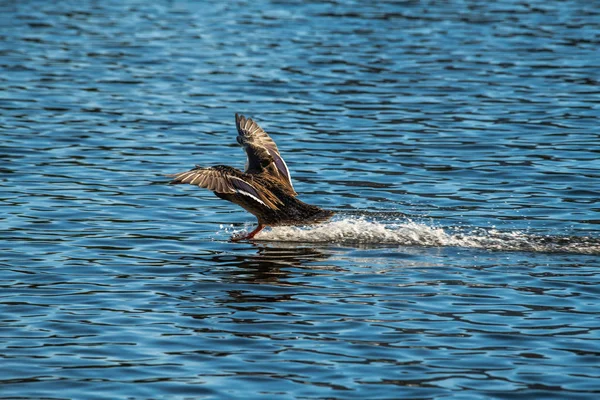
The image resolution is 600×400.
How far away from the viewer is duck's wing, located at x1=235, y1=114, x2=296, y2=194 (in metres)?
12.3

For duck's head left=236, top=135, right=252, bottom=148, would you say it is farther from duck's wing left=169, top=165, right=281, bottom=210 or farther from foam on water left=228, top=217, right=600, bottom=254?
duck's wing left=169, top=165, right=281, bottom=210

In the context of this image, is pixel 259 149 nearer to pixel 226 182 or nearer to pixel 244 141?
pixel 244 141

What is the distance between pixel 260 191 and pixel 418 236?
171cm

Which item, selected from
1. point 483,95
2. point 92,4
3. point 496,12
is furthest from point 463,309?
point 92,4

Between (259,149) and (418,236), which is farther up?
(259,149)

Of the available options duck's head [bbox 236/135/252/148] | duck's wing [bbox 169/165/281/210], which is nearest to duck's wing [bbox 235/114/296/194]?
duck's head [bbox 236/135/252/148]

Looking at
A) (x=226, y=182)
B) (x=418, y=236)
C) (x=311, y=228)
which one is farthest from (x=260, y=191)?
(x=418, y=236)

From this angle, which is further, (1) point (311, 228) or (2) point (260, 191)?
(1) point (311, 228)

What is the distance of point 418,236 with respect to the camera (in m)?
11.3

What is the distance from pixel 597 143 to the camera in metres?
15.8

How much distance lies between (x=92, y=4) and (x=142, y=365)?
23.5 metres

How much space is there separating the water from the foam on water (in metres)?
0.04

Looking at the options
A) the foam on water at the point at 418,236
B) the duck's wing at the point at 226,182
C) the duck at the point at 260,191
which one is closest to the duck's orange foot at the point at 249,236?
the duck at the point at 260,191

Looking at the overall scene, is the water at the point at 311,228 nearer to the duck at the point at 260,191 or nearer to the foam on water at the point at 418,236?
the foam on water at the point at 418,236
